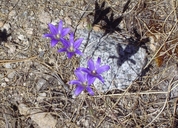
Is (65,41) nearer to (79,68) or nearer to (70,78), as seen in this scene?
(79,68)

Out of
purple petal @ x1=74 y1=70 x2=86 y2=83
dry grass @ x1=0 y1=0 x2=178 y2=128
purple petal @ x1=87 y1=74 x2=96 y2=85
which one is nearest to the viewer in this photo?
purple petal @ x1=87 y1=74 x2=96 y2=85

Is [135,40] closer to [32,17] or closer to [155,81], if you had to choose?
[155,81]

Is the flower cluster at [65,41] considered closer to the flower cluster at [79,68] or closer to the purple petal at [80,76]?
the flower cluster at [79,68]

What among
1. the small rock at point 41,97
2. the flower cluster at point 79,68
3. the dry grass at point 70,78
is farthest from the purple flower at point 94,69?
the small rock at point 41,97

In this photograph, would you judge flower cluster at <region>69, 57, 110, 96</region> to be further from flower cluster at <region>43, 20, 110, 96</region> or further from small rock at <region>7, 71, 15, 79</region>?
small rock at <region>7, 71, 15, 79</region>

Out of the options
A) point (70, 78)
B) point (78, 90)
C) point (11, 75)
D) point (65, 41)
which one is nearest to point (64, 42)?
point (65, 41)

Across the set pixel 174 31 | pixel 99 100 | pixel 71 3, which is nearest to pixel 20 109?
pixel 99 100

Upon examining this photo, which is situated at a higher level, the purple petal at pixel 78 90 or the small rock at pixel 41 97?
the purple petal at pixel 78 90

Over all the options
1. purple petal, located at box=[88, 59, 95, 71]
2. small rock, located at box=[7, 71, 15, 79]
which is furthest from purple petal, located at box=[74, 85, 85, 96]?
small rock, located at box=[7, 71, 15, 79]

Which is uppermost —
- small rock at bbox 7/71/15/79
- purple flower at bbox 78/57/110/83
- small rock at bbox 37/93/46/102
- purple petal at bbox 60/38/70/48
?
purple petal at bbox 60/38/70/48

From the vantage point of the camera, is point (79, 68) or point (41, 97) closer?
point (79, 68)
